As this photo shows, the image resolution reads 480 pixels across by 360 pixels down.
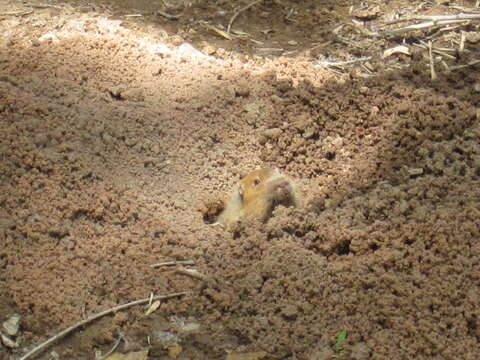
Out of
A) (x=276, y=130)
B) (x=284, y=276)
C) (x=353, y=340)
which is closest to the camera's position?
(x=353, y=340)

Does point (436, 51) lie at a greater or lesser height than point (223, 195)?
greater

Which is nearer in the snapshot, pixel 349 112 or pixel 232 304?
pixel 232 304

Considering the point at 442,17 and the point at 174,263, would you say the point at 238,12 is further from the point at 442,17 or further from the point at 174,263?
the point at 174,263

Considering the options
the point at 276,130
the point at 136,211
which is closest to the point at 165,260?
the point at 136,211

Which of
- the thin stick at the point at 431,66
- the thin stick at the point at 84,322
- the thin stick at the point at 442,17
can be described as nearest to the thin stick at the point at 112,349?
the thin stick at the point at 84,322

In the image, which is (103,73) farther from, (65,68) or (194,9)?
(194,9)

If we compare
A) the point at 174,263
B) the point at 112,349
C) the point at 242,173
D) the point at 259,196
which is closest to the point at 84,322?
the point at 112,349

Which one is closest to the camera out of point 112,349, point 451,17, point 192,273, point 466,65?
point 112,349
